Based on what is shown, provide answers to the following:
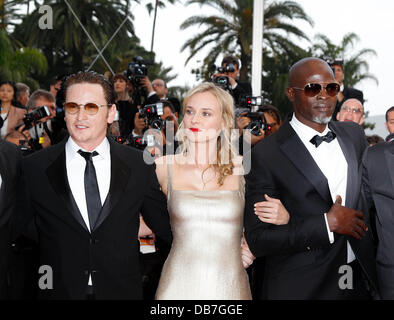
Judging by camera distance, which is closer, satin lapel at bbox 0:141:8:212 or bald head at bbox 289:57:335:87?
satin lapel at bbox 0:141:8:212

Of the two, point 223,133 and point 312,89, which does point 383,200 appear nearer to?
point 312,89

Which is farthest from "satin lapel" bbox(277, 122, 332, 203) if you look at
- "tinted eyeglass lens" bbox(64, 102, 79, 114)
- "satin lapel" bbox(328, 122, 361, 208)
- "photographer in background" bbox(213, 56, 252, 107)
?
"photographer in background" bbox(213, 56, 252, 107)

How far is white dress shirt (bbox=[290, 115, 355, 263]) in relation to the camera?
2459 mm

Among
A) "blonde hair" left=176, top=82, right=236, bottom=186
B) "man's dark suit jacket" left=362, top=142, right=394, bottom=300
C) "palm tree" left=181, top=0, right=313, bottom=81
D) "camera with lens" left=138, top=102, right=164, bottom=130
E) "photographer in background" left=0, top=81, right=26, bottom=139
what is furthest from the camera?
"palm tree" left=181, top=0, right=313, bottom=81

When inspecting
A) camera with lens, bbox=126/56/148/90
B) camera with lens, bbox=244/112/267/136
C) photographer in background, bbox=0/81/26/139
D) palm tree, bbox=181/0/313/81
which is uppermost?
palm tree, bbox=181/0/313/81

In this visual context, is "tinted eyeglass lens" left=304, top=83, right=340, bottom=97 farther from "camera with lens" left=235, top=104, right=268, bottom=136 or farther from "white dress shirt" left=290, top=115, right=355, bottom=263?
"camera with lens" left=235, top=104, right=268, bottom=136

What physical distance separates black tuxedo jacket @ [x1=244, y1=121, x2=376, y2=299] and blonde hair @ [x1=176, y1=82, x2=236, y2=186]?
0.69ft

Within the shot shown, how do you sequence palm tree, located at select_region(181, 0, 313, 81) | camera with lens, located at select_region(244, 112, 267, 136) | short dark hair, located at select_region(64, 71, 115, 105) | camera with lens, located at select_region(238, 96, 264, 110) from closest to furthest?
short dark hair, located at select_region(64, 71, 115, 105), camera with lens, located at select_region(244, 112, 267, 136), camera with lens, located at select_region(238, 96, 264, 110), palm tree, located at select_region(181, 0, 313, 81)

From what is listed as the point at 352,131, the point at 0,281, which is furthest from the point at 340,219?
the point at 0,281

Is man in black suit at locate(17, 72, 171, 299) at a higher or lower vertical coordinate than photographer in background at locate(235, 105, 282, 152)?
lower

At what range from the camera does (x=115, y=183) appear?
93.0 inches

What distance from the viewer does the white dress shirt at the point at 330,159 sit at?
8.07ft

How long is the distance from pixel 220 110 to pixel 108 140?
613 mm

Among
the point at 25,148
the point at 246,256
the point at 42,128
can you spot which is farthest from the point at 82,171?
the point at 42,128
